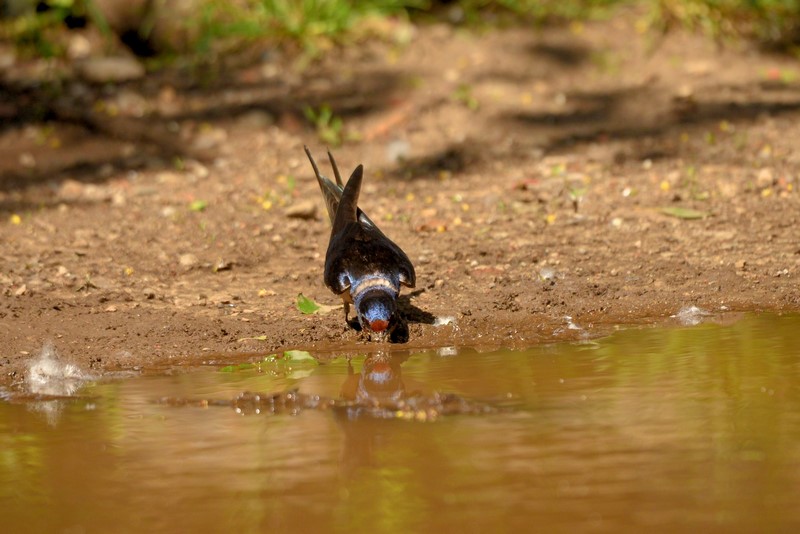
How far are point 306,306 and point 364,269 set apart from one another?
1.87ft

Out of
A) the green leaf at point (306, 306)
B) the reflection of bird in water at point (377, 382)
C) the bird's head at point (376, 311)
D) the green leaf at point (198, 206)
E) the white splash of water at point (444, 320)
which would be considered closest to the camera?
the reflection of bird in water at point (377, 382)

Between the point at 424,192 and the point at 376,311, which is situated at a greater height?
the point at 424,192

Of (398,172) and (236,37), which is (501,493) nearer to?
(398,172)

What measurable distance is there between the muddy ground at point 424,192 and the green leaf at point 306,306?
0.08m

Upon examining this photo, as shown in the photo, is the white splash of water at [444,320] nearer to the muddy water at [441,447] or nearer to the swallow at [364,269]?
the swallow at [364,269]

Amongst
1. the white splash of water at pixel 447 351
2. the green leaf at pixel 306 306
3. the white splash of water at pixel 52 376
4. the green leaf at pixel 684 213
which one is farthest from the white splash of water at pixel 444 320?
the green leaf at pixel 684 213

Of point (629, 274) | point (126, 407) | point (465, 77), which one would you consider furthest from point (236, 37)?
point (126, 407)

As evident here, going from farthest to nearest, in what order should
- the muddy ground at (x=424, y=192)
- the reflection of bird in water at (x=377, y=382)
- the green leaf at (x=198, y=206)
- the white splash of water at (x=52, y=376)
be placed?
the green leaf at (x=198, y=206) → the muddy ground at (x=424, y=192) → the white splash of water at (x=52, y=376) → the reflection of bird in water at (x=377, y=382)

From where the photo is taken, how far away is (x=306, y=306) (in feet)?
18.1

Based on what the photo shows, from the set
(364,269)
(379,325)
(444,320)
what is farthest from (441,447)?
(444,320)

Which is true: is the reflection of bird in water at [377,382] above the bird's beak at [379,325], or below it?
below

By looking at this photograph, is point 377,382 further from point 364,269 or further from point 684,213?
point 684,213

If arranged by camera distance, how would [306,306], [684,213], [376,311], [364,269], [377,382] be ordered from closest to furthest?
[377,382]
[376,311]
[364,269]
[306,306]
[684,213]

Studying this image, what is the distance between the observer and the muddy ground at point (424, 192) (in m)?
5.38
